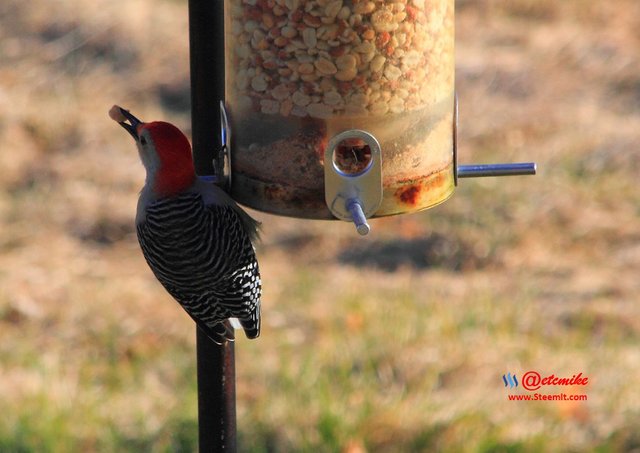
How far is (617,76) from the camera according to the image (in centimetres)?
862

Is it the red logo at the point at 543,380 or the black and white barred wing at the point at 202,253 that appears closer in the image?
the black and white barred wing at the point at 202,253

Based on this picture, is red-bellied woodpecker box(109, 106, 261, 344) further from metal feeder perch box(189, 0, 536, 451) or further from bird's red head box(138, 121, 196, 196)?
metal feeder perch box(189, 0, 536, 451)

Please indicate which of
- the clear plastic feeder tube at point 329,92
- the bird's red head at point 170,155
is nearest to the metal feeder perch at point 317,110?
the clear plastic feeder tube at point 329,92

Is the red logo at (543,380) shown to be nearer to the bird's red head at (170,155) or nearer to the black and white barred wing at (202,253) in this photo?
the black and white barred wing at (202,253)

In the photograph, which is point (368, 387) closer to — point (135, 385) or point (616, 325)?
point (135, 385)

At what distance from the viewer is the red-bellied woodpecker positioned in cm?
336

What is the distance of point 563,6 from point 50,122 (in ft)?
14.5

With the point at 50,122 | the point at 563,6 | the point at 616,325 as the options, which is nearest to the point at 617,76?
the point at 563,6

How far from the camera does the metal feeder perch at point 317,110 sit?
302 cm

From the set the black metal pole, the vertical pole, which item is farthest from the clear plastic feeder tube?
the black metal pole

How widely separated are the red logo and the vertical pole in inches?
77.8

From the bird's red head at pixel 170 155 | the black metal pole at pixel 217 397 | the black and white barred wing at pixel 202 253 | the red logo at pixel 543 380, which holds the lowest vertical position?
the red logo at pixel 543 380

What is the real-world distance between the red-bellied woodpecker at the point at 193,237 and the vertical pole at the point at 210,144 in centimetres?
15

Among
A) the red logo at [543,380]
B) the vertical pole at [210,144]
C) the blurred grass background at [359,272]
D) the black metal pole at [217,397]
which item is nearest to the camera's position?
the vertical pole at [210,144]
